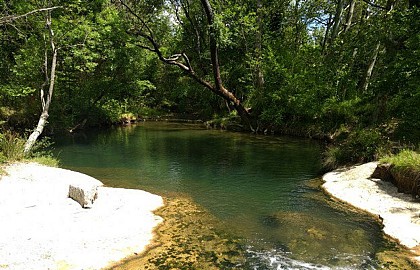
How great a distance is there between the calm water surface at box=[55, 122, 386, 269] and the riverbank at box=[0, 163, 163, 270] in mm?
2200

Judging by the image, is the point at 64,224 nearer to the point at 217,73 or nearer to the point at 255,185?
the point at 255,185

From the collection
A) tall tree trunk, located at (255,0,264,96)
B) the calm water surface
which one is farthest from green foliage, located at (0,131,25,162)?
tall tree trunk, located at (255,0,264,96)

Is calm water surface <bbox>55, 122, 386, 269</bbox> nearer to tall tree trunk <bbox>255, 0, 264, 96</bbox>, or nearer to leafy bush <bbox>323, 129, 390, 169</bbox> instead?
leafy bush <bbox>323, 129, 390, 169</bbox>

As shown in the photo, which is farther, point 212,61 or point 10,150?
point 212,61

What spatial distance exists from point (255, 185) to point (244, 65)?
2221 centimetres

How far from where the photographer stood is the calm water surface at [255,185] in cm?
777

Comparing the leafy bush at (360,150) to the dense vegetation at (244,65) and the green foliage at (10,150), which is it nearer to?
the dense vegetation at (244,65)

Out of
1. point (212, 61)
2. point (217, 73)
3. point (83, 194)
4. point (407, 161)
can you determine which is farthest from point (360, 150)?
point (212, 61)

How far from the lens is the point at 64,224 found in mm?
8312

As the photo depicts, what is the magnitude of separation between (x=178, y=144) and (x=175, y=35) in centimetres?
2004

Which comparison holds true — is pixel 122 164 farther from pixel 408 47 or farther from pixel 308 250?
pixel 408 47

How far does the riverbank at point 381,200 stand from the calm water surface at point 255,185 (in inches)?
18.8

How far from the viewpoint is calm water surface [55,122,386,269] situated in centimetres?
777

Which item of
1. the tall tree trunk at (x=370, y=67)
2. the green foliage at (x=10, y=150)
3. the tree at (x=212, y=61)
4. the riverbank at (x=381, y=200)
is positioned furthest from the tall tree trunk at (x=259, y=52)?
the green foliage at (x=10, y=150)
